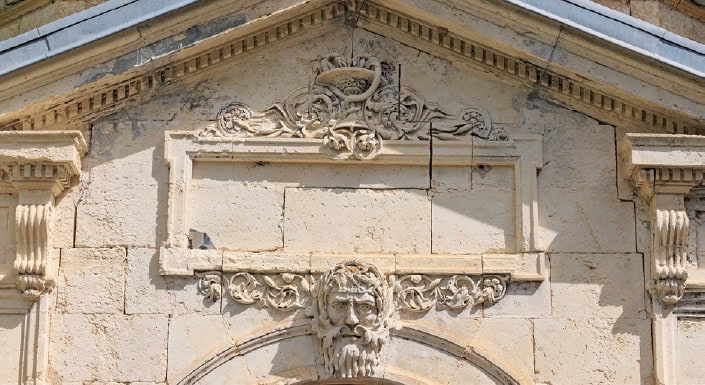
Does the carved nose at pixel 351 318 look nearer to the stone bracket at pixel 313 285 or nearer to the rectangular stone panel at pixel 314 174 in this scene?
the stone bracket at pixel 313 285

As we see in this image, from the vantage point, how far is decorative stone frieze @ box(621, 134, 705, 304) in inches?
410

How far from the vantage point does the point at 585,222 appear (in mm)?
10703

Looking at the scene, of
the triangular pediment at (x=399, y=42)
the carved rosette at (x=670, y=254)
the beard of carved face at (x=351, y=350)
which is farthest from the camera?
the triangular pediment at (x=399, y=42)

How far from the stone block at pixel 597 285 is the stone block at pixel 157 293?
234cm

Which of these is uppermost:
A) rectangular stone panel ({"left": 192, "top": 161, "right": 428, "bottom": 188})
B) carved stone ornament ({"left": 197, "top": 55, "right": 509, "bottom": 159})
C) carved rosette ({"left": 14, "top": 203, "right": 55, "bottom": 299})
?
carved stone ornament ({"left": 197, "top": 55, "right": 509, "bottom": 159})

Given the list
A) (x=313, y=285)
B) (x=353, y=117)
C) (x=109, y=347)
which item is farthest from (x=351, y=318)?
(x=109, y=347)

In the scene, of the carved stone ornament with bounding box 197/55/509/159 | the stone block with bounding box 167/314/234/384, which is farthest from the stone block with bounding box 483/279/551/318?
the stone block with bounding box 167/314/234/384

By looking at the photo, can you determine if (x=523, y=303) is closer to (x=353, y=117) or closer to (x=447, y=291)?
(x=447, y=291)

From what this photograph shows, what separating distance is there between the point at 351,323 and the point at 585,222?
5.89 ft

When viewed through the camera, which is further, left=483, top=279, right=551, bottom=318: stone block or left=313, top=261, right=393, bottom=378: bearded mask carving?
left=483, top=279, right=551, bottom=318: stone block

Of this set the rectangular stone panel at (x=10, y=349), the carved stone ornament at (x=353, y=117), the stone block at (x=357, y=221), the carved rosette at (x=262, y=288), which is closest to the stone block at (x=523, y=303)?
the stone block at (x=357, y=221)

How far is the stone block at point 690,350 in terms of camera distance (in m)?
10.3

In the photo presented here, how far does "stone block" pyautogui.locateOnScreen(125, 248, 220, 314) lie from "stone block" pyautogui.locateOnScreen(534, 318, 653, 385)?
2.24 meters

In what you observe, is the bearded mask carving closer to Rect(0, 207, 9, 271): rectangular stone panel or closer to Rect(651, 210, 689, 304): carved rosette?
Rect(651, 210, 689, 304): carved rosette
